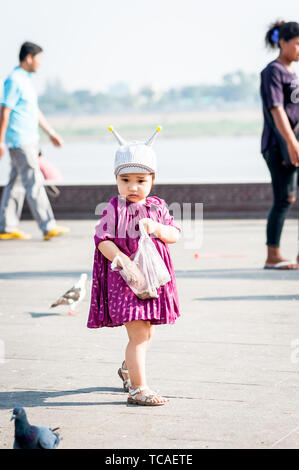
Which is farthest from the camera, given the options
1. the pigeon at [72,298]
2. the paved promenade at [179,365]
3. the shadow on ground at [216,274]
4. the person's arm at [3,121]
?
the person's arm at [3,121]

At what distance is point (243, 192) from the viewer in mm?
12781

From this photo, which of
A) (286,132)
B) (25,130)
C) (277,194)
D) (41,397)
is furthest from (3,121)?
(41,397)

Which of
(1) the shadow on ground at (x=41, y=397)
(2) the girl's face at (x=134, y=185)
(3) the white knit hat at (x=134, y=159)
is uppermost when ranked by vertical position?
(3) the white knit hat at (x=134, y=159)

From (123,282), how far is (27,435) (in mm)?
1143

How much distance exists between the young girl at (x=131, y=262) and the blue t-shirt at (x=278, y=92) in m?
3.34

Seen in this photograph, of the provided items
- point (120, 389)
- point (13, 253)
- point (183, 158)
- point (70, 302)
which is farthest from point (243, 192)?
point (183, 158)

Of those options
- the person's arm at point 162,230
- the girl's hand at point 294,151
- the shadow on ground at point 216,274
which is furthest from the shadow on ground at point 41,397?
the girl's hand at point 294,151

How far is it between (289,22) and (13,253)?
3.37 meters

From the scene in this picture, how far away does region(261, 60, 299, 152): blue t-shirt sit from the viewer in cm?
780

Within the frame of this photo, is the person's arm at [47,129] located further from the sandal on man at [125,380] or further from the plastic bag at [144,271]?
the plastic bag at [144,271]

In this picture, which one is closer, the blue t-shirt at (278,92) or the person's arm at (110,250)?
the person's arm at (110,250)

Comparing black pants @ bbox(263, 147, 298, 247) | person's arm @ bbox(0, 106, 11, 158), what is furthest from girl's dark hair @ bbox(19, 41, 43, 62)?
black pants @ bbox(263, 147, 298, 247)

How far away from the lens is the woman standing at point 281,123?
7.77 m

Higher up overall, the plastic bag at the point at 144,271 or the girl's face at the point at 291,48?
Result: the girl's face at the point at 291,48
